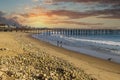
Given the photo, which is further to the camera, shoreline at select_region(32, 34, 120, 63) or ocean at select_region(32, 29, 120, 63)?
ocean at select_region(32, 29, 120, 63)

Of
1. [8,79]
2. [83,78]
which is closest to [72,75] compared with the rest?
[83,78]

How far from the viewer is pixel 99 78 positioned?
920 centimetres

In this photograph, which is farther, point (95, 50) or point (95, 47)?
point (95, 47)

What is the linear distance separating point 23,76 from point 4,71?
0.75m

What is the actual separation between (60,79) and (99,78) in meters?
2.37

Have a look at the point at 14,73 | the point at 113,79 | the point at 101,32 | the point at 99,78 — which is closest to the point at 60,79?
the point at 14,73

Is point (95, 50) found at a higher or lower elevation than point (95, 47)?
higher

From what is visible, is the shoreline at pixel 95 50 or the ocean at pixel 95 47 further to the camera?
the ocean at pixel 95 47

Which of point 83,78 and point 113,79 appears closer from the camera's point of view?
point 83,78

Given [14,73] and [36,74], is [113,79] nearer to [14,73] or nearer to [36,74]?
[36,74]

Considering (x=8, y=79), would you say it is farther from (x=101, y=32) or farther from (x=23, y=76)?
(x=101, y=32)

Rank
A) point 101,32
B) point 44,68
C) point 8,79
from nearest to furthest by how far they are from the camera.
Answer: point 8,79 < point 44,68 < point 101,32

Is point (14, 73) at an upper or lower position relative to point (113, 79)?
upper

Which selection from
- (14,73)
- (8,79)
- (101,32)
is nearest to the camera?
(8,79)
